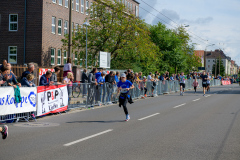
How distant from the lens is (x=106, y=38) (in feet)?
134

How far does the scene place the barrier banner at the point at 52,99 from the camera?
14.1 m

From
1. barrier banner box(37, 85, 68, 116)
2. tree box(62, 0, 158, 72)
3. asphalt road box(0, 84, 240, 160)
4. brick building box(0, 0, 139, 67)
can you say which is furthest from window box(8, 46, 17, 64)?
asphalt road box(0, 84, 240, 160)

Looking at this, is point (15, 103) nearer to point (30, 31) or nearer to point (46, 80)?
point (46, 80)

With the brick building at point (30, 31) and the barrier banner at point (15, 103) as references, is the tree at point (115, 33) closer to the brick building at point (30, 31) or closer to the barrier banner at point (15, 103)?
the brick building at point (30, 31)

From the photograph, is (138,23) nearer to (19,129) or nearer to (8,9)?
(8,9)

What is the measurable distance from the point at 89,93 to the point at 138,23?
23927 millimetres

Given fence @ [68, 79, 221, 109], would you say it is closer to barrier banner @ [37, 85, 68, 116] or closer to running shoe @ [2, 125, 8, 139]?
barrier banner @ [37, 85, 68, 116]

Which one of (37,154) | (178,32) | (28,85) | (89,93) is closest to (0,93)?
(28,85)

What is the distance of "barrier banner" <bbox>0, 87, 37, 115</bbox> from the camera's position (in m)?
→ 12.1

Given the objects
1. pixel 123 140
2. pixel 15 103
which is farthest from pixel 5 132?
pixel 15 103

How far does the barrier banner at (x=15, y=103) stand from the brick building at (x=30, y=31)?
29306mm

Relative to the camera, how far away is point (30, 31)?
42.6m

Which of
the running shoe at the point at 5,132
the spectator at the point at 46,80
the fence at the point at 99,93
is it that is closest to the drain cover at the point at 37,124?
the spectator at the point at 46,80

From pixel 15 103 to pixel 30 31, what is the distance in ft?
102
